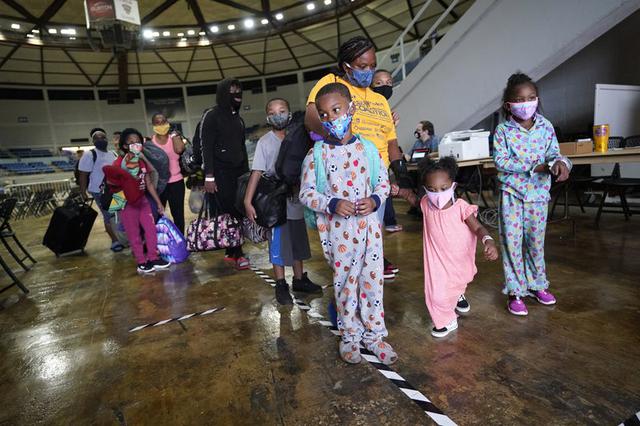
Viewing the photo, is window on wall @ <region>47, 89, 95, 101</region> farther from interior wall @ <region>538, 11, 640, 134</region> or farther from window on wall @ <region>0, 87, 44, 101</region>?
interior wall @ <region>538, 11, 640, 134</region>

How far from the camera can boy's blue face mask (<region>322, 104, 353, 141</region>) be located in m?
1.65

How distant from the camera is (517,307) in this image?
6.85ft

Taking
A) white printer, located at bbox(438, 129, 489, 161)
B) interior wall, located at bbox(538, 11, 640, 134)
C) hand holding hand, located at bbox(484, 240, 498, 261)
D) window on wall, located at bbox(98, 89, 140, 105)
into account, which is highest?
window on wall, located at bbox(98, 89, 140, 105)

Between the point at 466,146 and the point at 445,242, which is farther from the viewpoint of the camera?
the point at 466,146

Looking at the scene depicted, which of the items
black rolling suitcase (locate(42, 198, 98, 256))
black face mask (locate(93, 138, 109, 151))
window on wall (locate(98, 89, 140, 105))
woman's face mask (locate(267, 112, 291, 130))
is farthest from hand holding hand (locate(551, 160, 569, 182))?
window on wall (locate(98, 89, 140, 105))

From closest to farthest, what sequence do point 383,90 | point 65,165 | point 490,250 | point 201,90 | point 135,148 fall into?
1. point 490,250
2. point 383,90
3. point 135,148
4. point 65,165
5. point 201,90

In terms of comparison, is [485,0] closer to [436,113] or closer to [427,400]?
[436,113]

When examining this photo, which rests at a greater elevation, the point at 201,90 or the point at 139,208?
the point at 201,90

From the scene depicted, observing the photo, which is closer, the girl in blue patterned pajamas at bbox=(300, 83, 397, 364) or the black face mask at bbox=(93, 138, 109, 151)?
the girl in blue patterned pajamas at bbox=(300, 83, 397, 364)

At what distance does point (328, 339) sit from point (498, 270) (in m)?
1.62

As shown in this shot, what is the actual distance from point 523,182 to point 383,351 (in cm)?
126

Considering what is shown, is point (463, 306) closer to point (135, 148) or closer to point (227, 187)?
point (227, 187)

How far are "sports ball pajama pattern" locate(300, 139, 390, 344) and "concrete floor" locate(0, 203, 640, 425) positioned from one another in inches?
8.8

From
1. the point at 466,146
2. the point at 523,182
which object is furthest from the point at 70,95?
the point at 523,182
